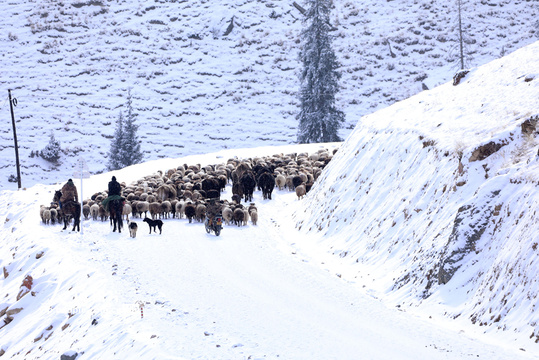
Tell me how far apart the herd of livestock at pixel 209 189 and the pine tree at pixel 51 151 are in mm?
21923

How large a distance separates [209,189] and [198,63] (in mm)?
45253

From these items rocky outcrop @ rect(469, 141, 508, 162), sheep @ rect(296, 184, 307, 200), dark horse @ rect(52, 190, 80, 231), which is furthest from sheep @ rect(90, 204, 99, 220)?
rocky outcrop @ rect(469, 141, 508, 162)

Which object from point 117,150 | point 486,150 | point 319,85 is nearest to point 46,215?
point 486,150

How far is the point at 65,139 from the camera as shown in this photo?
190 feet

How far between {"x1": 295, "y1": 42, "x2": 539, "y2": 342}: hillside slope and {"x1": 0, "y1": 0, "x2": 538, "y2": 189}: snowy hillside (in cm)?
3729

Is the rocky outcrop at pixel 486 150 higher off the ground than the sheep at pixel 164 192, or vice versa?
the rocky outcrop at pixel 486 150

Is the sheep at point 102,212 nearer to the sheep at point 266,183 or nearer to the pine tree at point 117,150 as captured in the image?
the sheep at point 266,183

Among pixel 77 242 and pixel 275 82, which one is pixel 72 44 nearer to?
pixel 275 82

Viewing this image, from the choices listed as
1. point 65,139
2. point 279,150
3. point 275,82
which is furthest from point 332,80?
point 65,139

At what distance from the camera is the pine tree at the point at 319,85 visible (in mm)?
46719

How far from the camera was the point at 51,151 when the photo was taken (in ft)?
177

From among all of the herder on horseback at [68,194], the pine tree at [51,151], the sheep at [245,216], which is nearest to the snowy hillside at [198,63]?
the pine tree at [51,151]

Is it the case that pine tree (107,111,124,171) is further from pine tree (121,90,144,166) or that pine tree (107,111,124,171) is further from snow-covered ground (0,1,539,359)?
snow-covered ground (0,1,539,359)

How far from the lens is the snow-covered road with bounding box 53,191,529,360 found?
→ 1022cm
